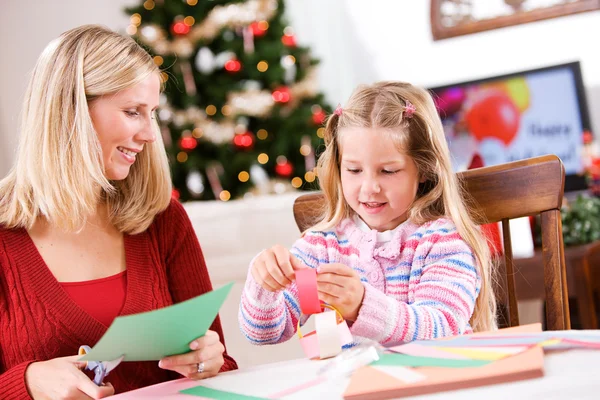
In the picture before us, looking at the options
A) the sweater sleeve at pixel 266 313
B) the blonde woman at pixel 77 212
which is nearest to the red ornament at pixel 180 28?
the blonde woman at pixel 77 212

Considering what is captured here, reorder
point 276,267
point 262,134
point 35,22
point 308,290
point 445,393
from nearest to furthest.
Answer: point 445,393
point 308,290
point 276,267
point 262,134
point 35,22

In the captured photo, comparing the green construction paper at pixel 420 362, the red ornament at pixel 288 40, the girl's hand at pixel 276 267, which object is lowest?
the green construction paper at pixel 420 362

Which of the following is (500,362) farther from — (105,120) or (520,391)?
(105,120)

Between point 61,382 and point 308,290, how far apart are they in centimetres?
40

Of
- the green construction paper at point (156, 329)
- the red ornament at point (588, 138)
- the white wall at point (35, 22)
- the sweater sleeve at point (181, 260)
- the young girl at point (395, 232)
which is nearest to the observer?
the green construction paper at point (156, 329)

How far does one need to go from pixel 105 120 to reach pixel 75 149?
8 centimetres

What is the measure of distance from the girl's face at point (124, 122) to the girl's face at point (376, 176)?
38cm

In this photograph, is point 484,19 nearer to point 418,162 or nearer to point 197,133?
point 197,133

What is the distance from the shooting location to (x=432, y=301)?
123 centimetres

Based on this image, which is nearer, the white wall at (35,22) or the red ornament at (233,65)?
the red ornament at (233,65)

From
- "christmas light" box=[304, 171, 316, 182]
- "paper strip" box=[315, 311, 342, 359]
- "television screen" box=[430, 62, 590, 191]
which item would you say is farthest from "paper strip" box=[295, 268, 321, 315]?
"christmas light" box=[304, 171, 316, 182]

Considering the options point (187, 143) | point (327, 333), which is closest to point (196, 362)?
point (327, 333)

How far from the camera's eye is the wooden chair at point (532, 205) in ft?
4.07

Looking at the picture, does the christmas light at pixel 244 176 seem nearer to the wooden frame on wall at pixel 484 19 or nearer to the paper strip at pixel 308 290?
the wooden frame on wall at pixel 484 19
